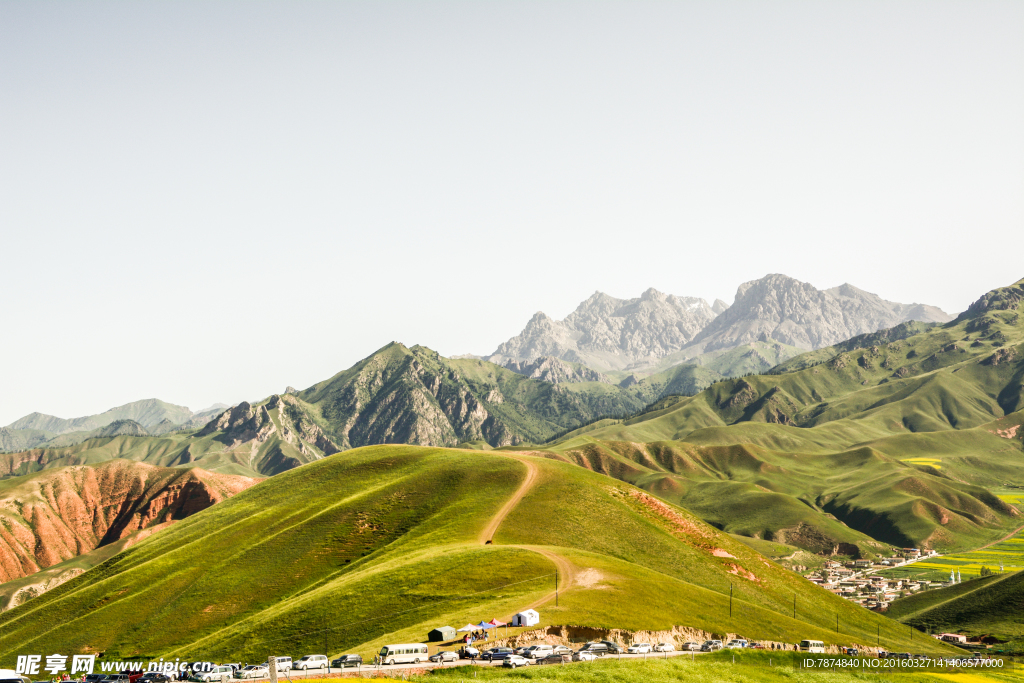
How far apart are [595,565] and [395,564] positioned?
38.9 meters

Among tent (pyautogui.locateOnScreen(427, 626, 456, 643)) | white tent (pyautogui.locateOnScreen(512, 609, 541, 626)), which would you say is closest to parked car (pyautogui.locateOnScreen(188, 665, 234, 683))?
tent (pyautogui.locateOnScreen(427, 626, 456, 643))

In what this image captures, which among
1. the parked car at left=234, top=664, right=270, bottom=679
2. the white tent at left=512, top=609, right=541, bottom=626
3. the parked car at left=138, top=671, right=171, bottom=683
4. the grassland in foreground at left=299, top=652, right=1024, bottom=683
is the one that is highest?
the parked car at left=138, top=671, right=171, bottom=683

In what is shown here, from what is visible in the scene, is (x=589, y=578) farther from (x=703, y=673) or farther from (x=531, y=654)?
(x=703, y=673)

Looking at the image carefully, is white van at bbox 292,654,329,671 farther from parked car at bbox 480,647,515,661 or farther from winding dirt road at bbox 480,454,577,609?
winding dirt road at bbox 480,454,577,609

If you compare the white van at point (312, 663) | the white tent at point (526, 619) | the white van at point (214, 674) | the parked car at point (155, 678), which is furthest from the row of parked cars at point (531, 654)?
the parked car at point (155, 678)

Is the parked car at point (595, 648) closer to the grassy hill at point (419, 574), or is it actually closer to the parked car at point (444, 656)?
the grassy hill at point (419, 574)

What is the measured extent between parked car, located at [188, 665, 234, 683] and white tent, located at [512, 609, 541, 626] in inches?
1321

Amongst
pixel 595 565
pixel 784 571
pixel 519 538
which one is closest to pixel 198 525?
pixel 519 538

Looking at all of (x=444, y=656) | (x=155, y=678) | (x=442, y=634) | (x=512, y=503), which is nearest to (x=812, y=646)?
(x=442, y=634)

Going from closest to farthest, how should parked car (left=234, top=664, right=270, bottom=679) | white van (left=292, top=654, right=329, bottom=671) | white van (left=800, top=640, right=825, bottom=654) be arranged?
parked car (left=234, top=664, right=270, bottom=679), white van (left=292, top=654, right=329, bottom=671), white van (left=800, top=640, right=825, bottom=654)

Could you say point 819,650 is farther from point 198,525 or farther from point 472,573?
point 198,525

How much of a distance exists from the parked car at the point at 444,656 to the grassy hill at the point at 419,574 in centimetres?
1062

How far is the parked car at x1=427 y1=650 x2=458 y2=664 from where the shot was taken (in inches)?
2926

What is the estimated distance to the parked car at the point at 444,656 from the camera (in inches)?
2926
